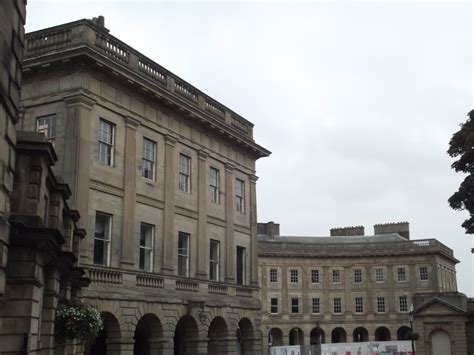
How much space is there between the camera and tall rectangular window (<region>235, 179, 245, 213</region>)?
115 feet

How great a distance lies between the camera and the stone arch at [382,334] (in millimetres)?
78250

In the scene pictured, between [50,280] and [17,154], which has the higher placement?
[17,154]

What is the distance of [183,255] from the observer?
96.2 ft

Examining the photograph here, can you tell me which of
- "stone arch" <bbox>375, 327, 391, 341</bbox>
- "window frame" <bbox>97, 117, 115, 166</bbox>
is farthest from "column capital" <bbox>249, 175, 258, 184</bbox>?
"stone arch" <bbox>375, 327, 391, 341</bbox>

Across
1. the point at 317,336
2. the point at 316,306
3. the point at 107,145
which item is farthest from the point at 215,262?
the point at 317,336

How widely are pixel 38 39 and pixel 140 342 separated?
14.0 meters

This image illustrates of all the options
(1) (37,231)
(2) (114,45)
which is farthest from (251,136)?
(1) (37,231)

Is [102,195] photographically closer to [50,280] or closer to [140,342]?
[140,342]

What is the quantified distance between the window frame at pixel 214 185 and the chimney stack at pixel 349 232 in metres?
56.5

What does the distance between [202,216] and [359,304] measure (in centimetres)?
5217

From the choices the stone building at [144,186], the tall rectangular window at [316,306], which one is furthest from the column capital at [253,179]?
the tall rectangular window at [316,306]

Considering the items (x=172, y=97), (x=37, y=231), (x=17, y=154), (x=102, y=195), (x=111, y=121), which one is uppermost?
(x=172, y=97)

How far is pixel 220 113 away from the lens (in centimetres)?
3384

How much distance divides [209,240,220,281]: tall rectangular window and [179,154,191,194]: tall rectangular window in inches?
139
